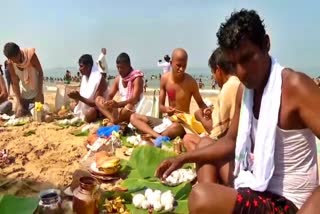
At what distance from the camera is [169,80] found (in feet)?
18.9

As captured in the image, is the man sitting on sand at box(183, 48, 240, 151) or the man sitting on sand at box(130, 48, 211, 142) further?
the man sitting on sand at box(130, 48, 211, 142)

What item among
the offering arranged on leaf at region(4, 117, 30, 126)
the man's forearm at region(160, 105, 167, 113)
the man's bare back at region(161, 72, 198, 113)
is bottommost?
the offering arranged on leaf at region(4, 117, 30, 126)

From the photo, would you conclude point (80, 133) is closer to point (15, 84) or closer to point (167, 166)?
point (15, 84)

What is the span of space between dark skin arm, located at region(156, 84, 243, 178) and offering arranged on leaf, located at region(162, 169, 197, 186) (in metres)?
0.93

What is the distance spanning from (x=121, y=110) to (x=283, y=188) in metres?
3.99

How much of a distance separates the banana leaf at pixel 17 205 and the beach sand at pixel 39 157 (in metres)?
0.69

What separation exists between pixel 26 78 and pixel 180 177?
4.66 metres

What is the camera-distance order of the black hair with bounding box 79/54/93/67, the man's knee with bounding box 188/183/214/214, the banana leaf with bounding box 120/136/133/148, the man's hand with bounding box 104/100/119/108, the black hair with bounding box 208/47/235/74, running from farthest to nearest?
the black hair with bounding box 79/54/93/67 → the man's hand with bounding box 104/100/119/108 → the banana leaf with bounding box 120/136/133/148 → the black hair with bounding box 208/47/235/74 → the man's knee with bounding box 188/183/214/214

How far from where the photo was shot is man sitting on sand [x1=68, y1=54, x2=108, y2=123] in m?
6.42

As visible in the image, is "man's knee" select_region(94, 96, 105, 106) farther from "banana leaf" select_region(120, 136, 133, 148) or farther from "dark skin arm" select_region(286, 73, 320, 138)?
"dark skin arm" select_region(286, 73, 320, 138)

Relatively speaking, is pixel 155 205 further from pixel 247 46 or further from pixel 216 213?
pixel 247 46

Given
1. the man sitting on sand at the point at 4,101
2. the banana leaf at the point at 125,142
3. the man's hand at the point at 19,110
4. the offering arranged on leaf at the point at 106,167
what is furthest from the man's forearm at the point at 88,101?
the offering arranged on leaf at the point at 106,167

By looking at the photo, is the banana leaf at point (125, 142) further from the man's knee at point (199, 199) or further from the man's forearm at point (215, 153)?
the man's knee at point (199, 199)

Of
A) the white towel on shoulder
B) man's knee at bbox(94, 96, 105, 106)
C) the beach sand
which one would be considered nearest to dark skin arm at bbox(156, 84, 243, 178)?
the white towel on shoulder
